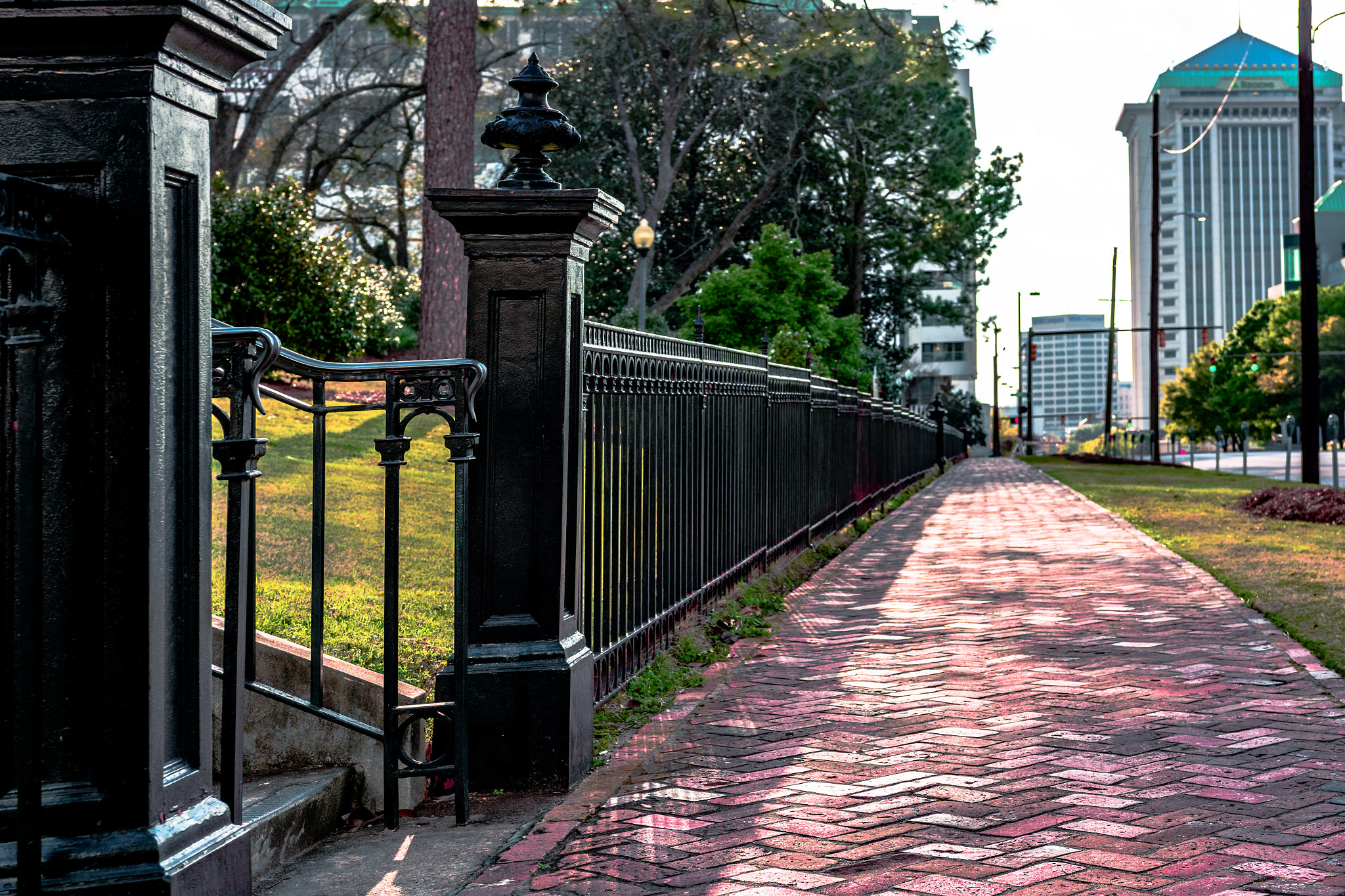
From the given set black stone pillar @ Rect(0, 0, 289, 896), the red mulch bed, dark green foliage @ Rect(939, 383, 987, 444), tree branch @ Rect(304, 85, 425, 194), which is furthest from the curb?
dark green foliage @ Rect(939, 383, 987, 444)

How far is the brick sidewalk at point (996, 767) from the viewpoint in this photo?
12.1ft

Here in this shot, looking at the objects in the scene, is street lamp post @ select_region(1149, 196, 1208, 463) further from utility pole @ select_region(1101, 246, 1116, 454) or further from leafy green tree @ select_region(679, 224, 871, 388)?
leafy green tree @ select_region(679, 224, 871, 388)

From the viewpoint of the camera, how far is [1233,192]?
19588 cm

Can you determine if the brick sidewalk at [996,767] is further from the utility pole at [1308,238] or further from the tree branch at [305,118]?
the tree branch at [305,118]

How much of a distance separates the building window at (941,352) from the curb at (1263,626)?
105 meters

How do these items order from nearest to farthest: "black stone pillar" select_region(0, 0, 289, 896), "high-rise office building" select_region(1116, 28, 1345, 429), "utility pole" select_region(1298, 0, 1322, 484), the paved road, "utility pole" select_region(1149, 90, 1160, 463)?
"black stone pillar" select_region(0, 0, 289, 896) → "utility pole" select_region(1298, 0, 1322, 484) → the paved road → "utility pole" select_region(1149, 90, 1160, 463) → "high-rise office building" select_region(1116, 28, 1345, 429)

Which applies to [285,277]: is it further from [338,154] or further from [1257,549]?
[1257,549]

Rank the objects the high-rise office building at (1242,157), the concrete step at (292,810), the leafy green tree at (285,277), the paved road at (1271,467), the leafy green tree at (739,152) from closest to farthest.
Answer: the concrete step at (292,810)
the leafy green tree at (285,277)
the leafy green tree at (739,152)
the paved road at (1271,467)
the high-rise office building at (1242,157)

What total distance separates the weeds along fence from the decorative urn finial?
0.64 meters

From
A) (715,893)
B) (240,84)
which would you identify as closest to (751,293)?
(240,84)

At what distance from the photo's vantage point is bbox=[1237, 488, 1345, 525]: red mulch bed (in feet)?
50.6

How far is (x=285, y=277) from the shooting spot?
23812 millimetres

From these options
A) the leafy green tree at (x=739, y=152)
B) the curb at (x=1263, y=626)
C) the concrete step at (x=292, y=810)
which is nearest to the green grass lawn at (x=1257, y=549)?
the curb at (x=1263, y=626)

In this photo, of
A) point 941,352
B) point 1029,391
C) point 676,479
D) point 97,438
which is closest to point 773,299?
point 676,479
